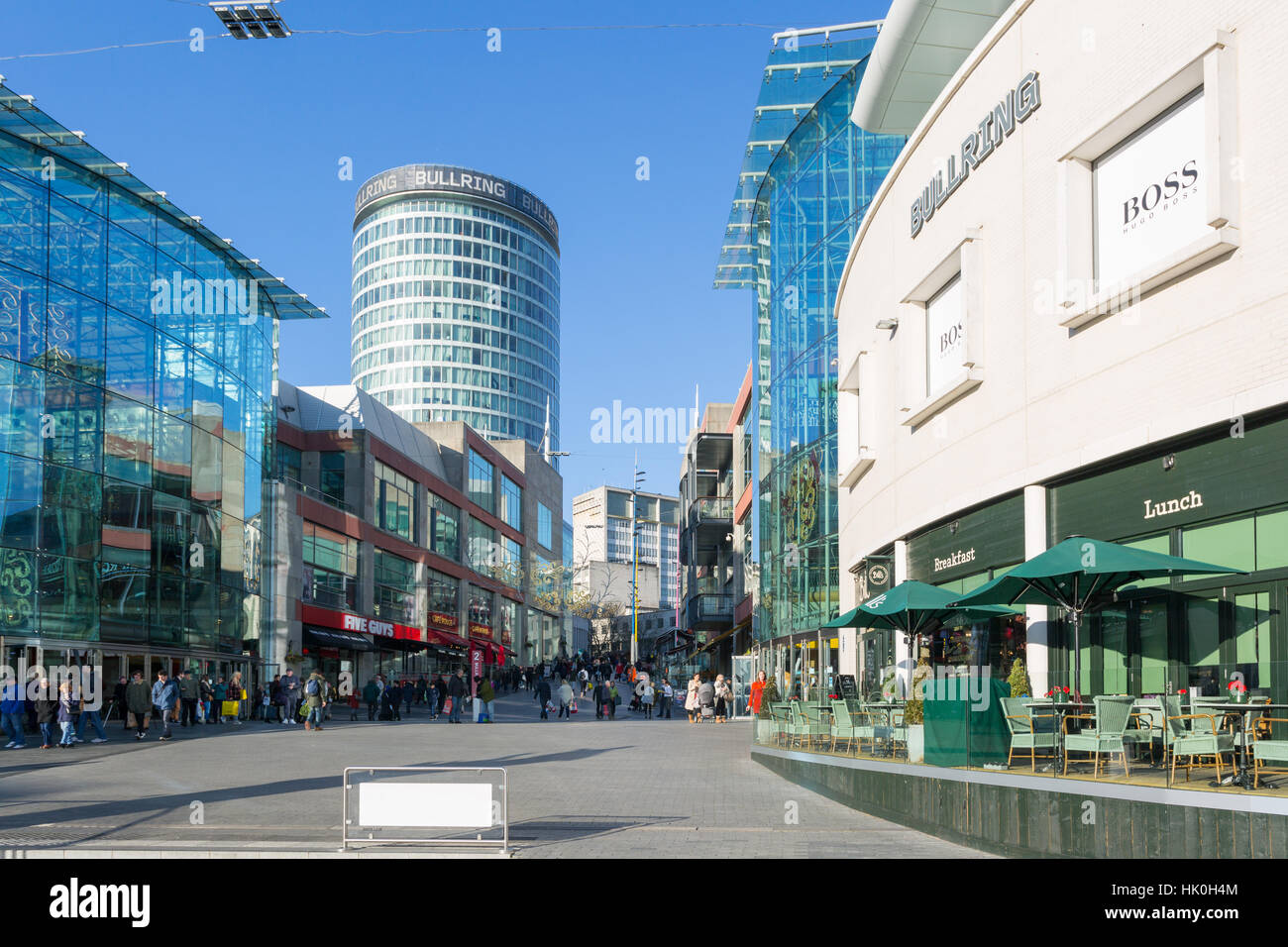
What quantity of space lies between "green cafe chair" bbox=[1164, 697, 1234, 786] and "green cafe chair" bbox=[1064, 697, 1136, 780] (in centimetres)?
61

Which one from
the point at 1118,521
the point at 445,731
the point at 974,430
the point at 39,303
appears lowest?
the point at 445,731

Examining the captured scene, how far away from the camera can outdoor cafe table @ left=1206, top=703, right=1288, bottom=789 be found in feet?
32.4

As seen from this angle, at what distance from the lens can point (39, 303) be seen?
32.3m

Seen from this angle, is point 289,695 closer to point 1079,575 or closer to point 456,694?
point 456,694

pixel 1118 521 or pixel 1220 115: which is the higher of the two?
pixel 1220 115

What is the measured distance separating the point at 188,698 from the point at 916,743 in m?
26.1

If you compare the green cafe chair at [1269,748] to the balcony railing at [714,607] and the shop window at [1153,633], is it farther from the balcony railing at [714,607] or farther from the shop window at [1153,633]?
the balcony railing at [714,607]

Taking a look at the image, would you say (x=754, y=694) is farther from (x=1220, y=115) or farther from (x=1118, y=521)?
(x=1220, y=115)

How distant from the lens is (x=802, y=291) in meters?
39.6

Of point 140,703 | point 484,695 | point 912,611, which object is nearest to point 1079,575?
point 912,611

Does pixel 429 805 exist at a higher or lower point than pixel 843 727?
higher
